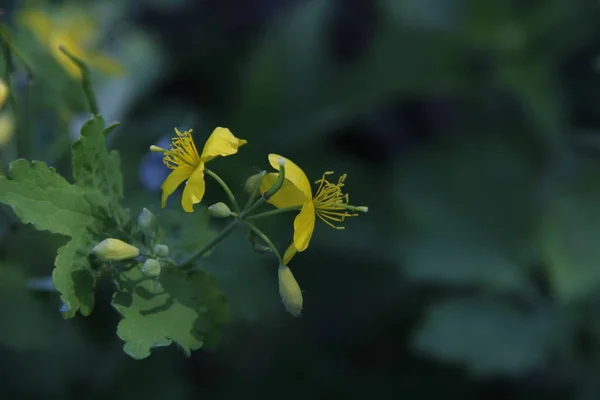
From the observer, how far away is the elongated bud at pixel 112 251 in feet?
3.14

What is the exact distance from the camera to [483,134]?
249 cm

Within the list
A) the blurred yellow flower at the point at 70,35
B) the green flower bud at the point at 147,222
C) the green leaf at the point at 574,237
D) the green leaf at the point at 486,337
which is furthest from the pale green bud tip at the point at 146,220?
the green leaf at the point at 574,237

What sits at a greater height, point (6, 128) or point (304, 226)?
point (304, 226)

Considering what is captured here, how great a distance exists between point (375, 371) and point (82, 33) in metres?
1.29

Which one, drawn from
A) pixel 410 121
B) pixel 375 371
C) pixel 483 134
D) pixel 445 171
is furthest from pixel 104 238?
pixel 410 121

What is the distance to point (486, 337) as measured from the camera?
6.81 feet

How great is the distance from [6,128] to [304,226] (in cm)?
74

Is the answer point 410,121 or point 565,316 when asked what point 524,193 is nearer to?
point 565,316

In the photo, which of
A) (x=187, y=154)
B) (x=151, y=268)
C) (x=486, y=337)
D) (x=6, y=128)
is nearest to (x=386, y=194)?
(x=486, y=337)

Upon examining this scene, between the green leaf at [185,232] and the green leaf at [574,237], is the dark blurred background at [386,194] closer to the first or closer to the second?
the green leaf at [574,237]

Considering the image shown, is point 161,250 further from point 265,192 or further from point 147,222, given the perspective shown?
point 265,192

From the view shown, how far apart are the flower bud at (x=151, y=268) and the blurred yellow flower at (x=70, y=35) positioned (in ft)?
1.95

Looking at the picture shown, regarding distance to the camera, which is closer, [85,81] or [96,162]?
[96,162]

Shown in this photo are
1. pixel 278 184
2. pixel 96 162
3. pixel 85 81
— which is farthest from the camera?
pixel 85 81
